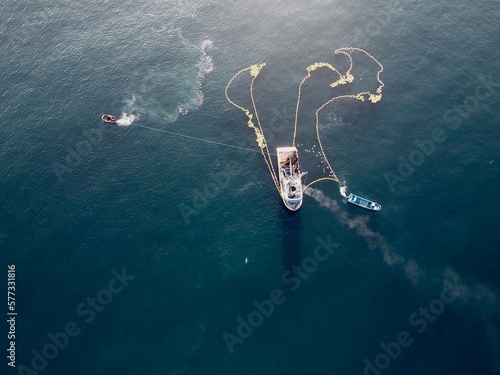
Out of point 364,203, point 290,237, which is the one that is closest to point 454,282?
point 364,203

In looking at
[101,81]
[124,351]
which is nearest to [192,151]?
[101,81]

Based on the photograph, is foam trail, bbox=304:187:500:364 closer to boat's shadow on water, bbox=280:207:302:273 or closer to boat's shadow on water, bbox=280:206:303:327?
boat's shadow on water, bbox=280:207:302:273

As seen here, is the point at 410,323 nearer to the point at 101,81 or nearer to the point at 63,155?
the point at 63,155

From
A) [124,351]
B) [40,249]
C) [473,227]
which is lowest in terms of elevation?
[473,227]

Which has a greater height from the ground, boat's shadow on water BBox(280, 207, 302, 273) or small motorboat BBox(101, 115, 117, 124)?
small motorboat BBox(101, 115, 117, 124)

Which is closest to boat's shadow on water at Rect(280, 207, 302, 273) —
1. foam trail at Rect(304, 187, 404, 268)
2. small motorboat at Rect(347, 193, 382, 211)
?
foam trail at Rect(304, 187, 404, 268)
